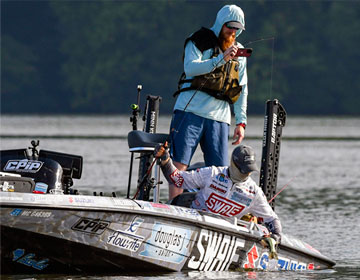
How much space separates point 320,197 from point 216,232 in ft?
23.0

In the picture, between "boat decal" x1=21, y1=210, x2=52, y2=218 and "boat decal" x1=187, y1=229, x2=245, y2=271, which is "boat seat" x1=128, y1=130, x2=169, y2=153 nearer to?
"boat decal" x1=187, y1=229, x2=245, y2=271

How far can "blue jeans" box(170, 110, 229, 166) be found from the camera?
873 centimetres

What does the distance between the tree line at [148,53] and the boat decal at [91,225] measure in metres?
55.4

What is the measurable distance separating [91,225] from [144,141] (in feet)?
4.21

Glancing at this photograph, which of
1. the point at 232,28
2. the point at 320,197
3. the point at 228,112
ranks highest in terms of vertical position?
the point at 232,28

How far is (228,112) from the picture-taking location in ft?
29.4

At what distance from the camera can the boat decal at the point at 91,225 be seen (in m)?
7.33

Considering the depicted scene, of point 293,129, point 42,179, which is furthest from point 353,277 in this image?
point 293,129

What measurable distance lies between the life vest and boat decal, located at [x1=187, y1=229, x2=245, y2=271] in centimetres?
135

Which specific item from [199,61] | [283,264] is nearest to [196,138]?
[199,61]

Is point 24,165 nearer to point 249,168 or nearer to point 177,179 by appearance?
point 177,179

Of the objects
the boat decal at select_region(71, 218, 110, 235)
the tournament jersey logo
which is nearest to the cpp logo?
the boat decal at select_region(71, 218, 110, 235)

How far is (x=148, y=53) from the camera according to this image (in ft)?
237

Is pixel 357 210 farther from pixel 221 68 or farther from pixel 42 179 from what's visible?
pixel 42 179
